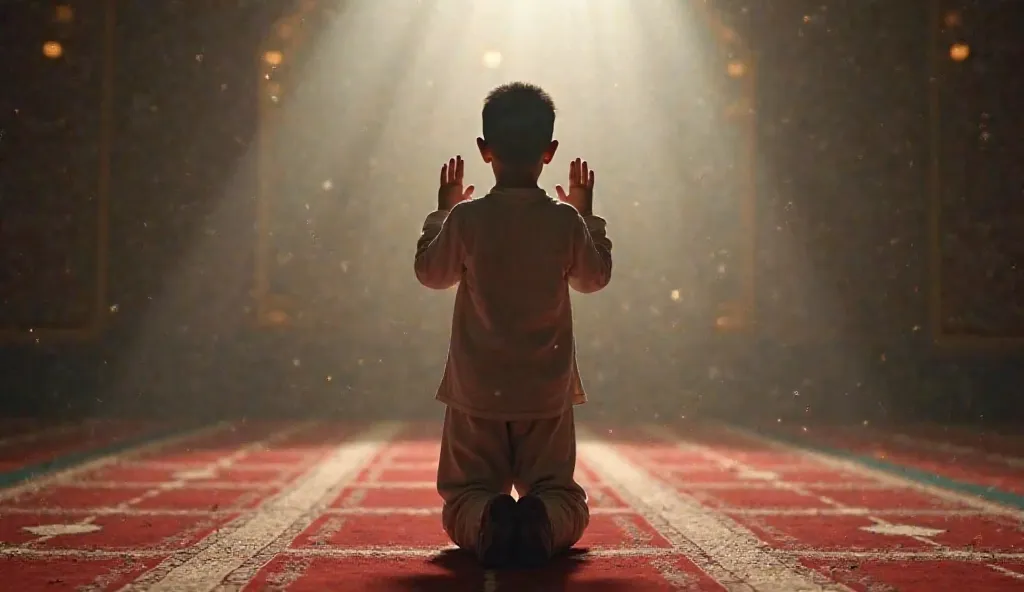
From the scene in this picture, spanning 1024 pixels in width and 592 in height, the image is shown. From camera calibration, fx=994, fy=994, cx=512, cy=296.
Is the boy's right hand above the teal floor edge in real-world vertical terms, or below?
above

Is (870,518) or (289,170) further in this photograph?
(289,170)

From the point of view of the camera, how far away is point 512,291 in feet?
4.97

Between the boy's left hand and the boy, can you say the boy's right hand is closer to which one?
the boy

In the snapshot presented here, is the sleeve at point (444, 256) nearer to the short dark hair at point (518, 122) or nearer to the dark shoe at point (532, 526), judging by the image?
the short dark hair at point (518, 122)

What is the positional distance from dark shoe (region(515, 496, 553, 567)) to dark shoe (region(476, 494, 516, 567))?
0.04 ft

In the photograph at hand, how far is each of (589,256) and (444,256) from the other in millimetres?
223

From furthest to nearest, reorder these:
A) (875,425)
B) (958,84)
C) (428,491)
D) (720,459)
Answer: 1. (958,84)
2. (875,425)
3. (720,459)
4. (428,491)

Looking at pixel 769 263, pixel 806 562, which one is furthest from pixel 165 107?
pixel 806 562

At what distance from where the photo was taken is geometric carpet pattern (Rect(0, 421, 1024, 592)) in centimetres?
143

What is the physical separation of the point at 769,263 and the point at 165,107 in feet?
11.2

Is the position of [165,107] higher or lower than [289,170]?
higher

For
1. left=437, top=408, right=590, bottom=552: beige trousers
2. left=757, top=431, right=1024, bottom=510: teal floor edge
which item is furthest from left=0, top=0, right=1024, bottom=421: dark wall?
left=437, top=408, right=590, bottom=552: beige trousers

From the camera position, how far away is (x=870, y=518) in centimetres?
202

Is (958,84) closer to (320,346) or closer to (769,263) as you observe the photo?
(769,263)
